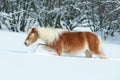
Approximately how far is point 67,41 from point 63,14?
6378 millimetres

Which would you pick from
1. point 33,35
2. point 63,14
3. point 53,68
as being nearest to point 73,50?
point 33,35

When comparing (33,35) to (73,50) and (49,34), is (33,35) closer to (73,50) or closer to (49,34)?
(49,34)

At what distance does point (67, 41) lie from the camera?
26.7 feet

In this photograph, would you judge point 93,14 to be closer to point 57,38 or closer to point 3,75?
point 57,38

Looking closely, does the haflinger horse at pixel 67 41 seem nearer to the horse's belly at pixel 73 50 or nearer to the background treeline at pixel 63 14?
the horse's belly at pixel 73 50

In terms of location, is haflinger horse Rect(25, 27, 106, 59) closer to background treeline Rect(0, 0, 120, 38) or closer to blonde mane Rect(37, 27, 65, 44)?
blonde mane Rect(37, 27, 65, 44)

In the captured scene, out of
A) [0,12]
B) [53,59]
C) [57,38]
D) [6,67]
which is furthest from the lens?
[0,12]

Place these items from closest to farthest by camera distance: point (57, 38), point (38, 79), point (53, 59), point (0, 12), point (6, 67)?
1. point (38, 79)
2. point (6, 67)
3. point (53, 59)
4. point (57, 38)
5. point (0, 12)

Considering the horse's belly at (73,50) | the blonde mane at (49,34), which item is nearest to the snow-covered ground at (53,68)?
the blonde mane at (49,34)

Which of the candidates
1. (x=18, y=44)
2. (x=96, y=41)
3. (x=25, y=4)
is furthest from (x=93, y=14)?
(x=96, y=41)

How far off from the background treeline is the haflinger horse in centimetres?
560

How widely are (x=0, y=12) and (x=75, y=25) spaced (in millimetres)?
2613

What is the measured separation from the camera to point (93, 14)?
1409 centimetres

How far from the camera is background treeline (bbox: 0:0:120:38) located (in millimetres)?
13914
